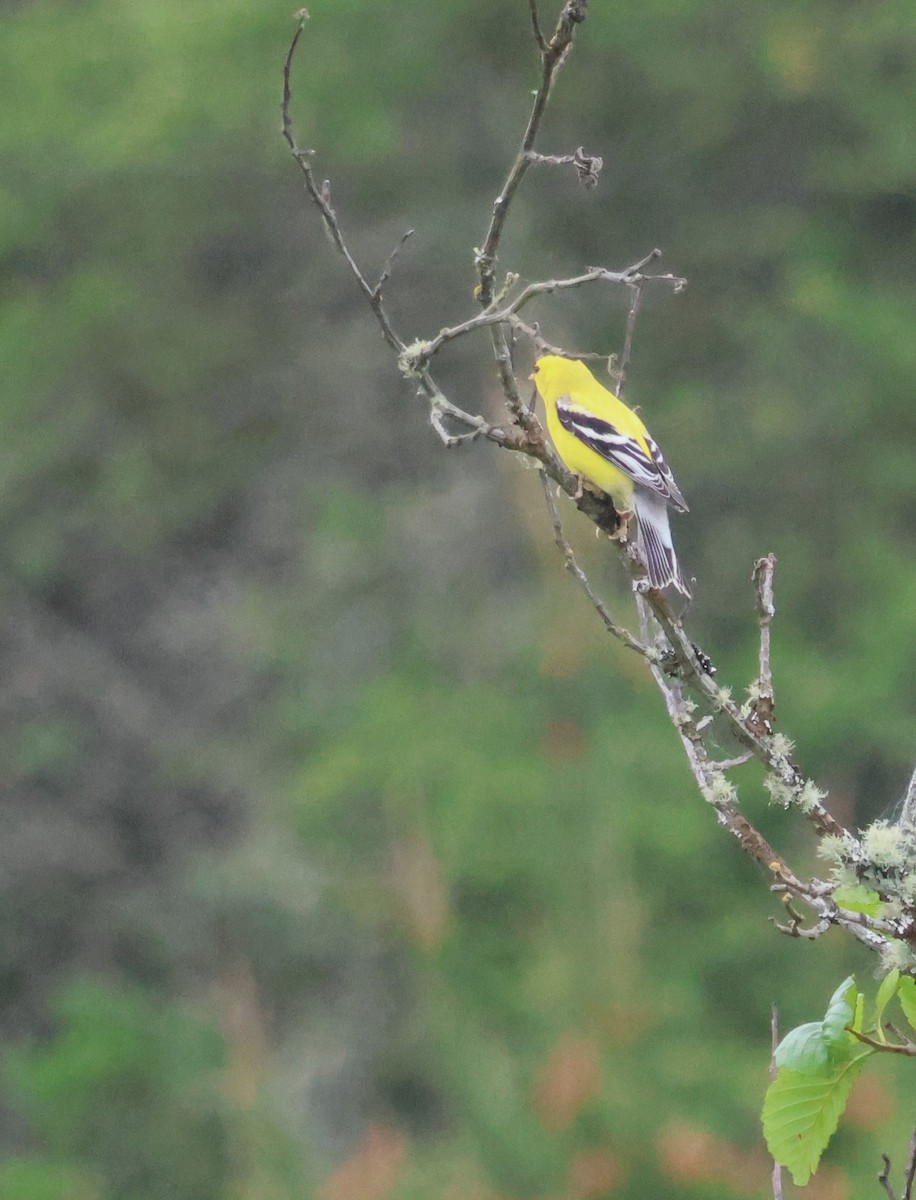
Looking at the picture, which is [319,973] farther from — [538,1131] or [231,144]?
[231,144]

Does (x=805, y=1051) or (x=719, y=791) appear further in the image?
(x=719, y=791)

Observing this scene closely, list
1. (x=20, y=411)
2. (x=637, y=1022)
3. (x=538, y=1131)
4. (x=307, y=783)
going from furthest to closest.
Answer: (x=20, y=411) < (x=307, y=783) < (x=637, y=1022) < (x=538, y=1131)

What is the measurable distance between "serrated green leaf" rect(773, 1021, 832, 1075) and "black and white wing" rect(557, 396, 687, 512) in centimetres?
297

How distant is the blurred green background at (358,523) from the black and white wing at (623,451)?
7.47 m

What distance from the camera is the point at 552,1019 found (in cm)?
1095

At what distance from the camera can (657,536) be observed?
4.99m

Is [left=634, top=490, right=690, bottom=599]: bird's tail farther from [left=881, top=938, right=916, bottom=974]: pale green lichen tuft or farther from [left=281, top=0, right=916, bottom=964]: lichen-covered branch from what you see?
[left=881, top=938, right=916, bottom=974]: pale green lichen tuft

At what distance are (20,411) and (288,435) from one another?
7.09 ft

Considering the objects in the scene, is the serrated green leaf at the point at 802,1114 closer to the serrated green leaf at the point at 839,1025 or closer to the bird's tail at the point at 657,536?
the serrated green leaf at the point at 839,1025

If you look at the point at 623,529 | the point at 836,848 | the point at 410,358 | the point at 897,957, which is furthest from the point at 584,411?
the point at 897,957

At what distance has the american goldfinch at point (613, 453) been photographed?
5176 mm

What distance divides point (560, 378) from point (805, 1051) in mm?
4014

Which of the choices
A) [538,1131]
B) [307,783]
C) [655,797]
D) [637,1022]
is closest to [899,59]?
[655,797]

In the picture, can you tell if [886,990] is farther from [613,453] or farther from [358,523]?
[358,523]
